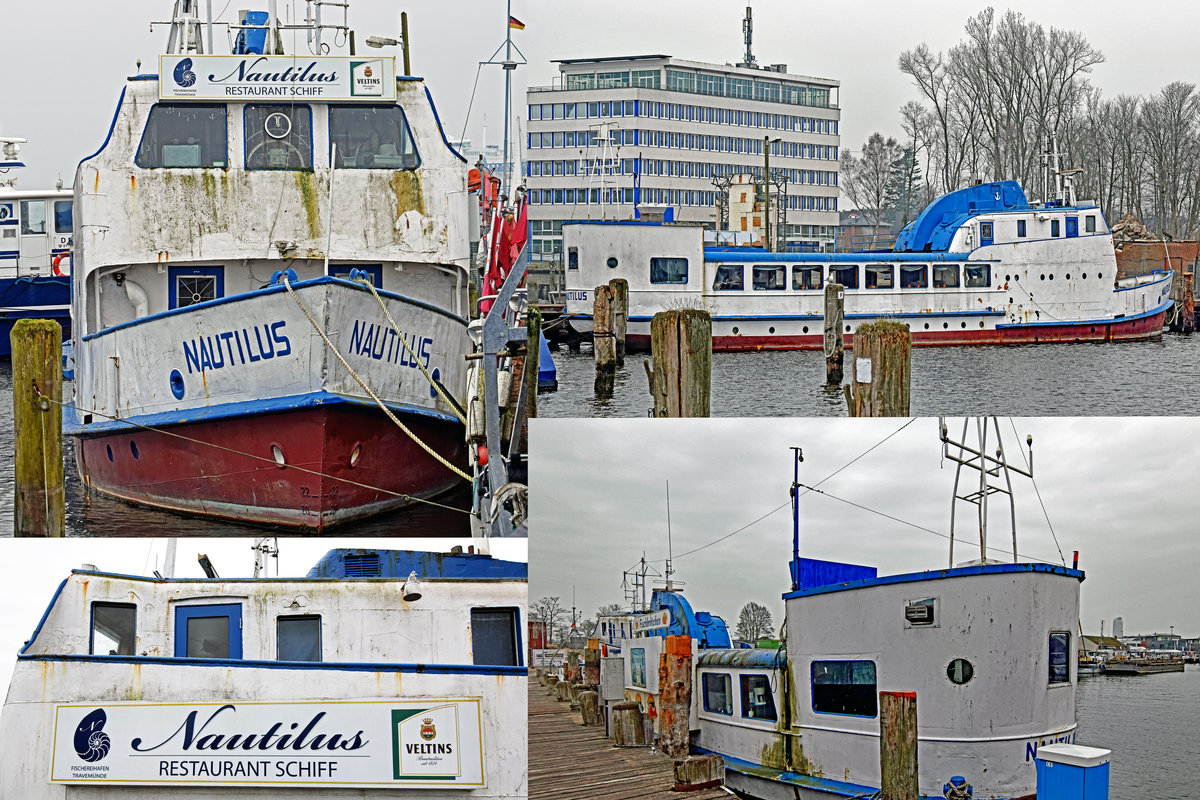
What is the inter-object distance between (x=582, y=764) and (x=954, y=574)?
235 centimetres

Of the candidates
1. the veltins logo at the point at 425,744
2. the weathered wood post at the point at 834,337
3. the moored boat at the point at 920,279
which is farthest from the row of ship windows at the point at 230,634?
the moored boat at the point at 920,279

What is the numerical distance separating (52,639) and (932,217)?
1586 centimetres

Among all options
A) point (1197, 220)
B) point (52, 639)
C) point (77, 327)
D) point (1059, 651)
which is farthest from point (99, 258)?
point (1197, 220)

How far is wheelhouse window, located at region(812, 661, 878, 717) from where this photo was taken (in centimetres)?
636

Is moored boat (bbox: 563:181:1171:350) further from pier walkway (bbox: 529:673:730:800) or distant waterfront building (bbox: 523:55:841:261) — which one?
pier walkway (bbox: 529:673:730:800)

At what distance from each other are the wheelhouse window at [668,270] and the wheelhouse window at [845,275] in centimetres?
225

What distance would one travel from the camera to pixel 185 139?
320 inches

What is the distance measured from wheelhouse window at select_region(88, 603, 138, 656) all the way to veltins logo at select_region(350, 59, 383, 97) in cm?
359

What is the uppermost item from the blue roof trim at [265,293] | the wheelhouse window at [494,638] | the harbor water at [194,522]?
the blue roof trim at [265,293]

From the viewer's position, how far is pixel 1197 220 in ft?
47.2

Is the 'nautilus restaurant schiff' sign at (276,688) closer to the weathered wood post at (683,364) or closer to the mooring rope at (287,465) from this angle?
the mooring rope at (287,465)

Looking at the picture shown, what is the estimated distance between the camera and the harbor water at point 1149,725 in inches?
232

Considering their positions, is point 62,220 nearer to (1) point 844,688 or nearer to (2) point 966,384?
(2) point 966,384

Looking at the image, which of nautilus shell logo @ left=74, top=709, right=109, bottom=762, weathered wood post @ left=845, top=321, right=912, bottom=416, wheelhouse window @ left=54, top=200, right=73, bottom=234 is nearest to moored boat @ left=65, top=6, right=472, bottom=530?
nautilus shell logo @ left=74, top=709, right=109, bottom=762
